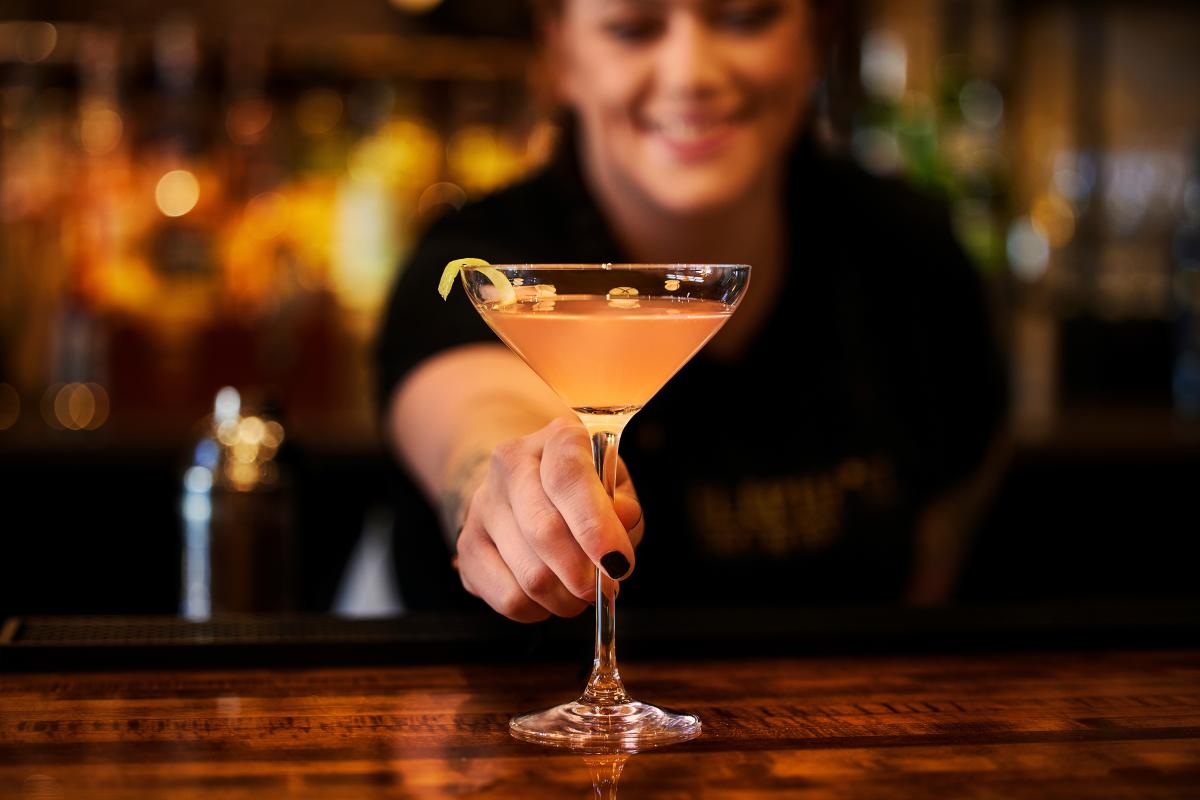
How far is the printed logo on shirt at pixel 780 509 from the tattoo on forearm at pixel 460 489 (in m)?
0.63

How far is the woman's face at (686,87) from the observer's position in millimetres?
1701

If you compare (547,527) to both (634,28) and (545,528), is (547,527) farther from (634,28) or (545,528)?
(634,28)

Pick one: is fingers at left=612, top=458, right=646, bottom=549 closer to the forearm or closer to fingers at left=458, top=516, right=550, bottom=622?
fingers at left=458, top=516, right=550, bottom=622

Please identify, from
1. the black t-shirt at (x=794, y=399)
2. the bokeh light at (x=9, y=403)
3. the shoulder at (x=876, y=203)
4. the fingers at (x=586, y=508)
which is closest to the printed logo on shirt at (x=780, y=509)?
the black t-shirt at (x=794, y=399)

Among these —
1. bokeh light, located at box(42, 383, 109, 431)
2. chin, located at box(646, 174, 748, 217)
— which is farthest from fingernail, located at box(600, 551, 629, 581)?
bokeh light, located at box(42, 383, 109, 431)

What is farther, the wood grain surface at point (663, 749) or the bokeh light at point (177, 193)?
the bokeh light at point (177, 193)

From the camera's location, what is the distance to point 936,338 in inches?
86.8

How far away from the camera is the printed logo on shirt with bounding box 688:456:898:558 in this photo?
6.43ft

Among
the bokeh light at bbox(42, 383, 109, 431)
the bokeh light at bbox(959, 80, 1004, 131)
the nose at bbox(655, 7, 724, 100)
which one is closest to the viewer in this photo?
the nose at bbox(655, 7, 724, 100)

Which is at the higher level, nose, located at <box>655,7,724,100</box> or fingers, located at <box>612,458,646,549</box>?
nose, located at <box>655,7,724,100</box>

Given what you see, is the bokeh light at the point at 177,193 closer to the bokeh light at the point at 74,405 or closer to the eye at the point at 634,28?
the bokeh light at the point at 74,405

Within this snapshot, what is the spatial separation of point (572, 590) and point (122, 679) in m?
0.39

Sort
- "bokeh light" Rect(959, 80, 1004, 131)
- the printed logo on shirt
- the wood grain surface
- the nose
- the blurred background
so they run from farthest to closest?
"bokeh light" Rect(959, 80, 1004, 131) → the blurred background → the printed logo on shirt → the nose → the wood grain surface

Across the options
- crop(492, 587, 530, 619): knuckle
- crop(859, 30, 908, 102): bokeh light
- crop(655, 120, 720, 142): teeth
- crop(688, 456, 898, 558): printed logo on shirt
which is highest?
crop(859, 30, 908, 102): bokeh light
